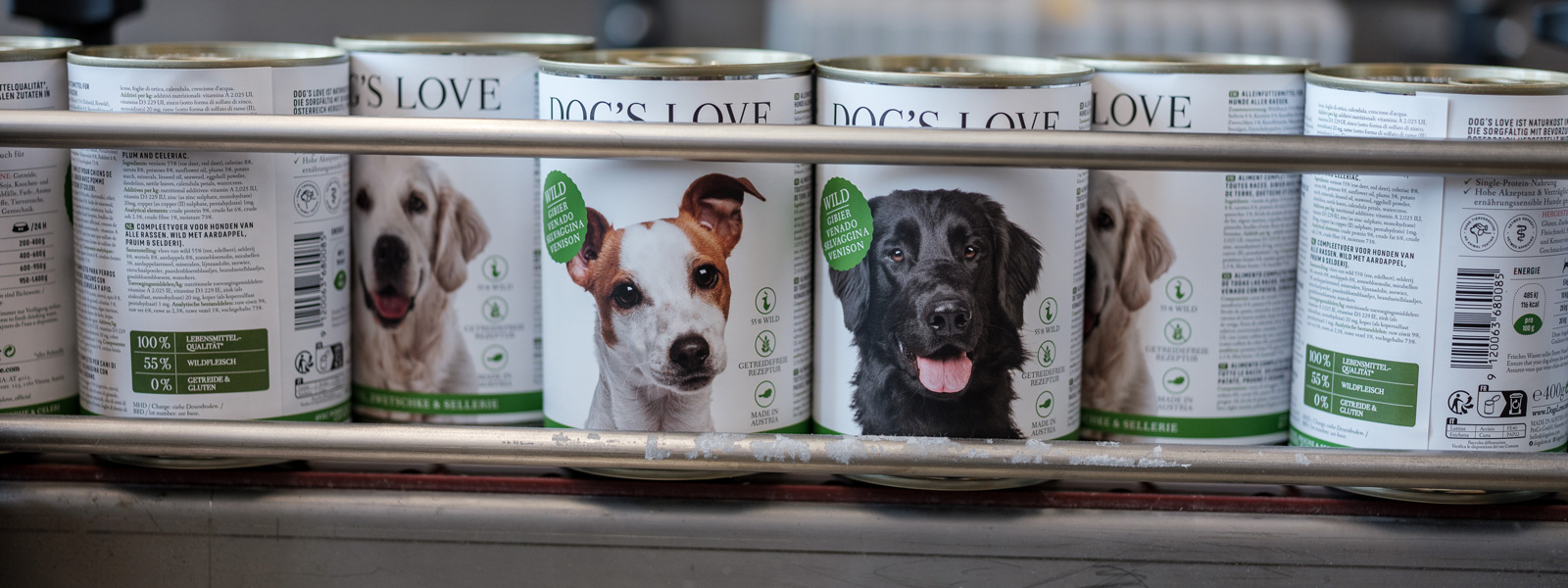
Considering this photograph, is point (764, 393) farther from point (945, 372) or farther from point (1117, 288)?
point (1117, 288)

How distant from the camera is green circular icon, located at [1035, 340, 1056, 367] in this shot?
726 millimetres

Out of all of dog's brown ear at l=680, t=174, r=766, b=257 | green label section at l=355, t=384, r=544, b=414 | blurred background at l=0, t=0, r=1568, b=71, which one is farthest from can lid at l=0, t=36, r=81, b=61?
blurred background at l=0, t=0, r=1568, b=71

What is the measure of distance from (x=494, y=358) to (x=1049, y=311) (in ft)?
1.19

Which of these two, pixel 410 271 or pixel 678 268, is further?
pixel 410 271

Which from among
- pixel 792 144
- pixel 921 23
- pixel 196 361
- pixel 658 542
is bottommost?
pixel 658 542

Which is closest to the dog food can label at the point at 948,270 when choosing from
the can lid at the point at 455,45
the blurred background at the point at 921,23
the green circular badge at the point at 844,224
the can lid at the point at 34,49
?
the green circular badge at the point at 844,224

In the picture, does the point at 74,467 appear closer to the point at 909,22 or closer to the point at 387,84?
the point at 387,84

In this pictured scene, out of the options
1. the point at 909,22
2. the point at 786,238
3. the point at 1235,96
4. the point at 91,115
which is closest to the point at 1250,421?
the point at 1235,96

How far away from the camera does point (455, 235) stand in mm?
786

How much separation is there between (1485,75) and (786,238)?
0.46 meters

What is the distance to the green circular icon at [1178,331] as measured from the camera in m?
0.77

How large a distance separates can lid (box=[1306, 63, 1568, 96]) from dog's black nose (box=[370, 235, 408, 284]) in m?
0.57

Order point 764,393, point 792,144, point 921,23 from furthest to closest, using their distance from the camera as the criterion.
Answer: point 921,23
point 764,393
point 792,144

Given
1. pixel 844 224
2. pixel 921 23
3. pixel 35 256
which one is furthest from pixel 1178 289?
pixel 921 23
